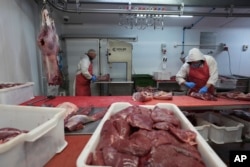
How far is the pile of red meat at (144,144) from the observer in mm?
696

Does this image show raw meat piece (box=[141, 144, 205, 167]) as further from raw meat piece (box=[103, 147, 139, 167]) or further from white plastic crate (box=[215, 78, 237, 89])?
white plastic crate (box=[215, 78, 237, 89])

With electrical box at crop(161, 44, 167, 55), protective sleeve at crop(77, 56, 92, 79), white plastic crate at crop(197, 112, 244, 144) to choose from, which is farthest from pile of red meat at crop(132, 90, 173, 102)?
electrical box at crop(161, 44, 167, 55)

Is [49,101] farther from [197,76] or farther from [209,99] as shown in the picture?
[197,76]

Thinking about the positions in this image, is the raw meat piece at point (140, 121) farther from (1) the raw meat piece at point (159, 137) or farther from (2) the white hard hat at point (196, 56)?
(2) the white hard hat at point (196, 56)

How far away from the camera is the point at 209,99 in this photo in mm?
2195

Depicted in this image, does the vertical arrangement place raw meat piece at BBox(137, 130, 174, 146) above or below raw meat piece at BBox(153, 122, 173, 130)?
below

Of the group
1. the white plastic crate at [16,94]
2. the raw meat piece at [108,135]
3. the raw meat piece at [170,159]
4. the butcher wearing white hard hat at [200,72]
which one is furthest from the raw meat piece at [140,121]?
the butcher wearing white hard hat at [200,72]

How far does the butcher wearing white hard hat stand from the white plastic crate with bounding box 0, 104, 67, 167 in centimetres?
241

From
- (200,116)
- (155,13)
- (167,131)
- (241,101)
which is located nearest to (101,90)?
(155,13)

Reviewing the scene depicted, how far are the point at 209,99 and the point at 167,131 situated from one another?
1.49 meters

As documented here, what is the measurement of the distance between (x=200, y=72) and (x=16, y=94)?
2711 millimetres

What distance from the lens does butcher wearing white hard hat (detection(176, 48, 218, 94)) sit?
288cm

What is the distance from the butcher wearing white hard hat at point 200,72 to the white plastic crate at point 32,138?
241 centimetres

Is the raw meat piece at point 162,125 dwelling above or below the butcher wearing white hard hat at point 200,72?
below
